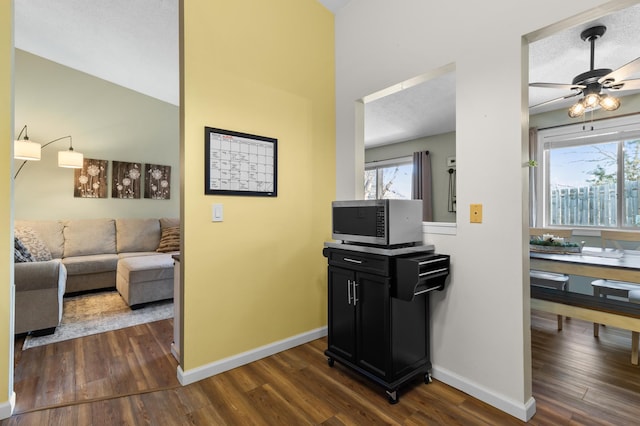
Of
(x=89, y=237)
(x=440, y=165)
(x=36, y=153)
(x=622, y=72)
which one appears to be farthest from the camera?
(x=440, y=165)

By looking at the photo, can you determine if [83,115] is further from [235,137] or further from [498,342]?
[498,342]

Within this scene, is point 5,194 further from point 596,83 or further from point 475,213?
point 596,83

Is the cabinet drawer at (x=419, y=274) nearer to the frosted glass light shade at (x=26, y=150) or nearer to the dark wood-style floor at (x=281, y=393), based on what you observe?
the dark wood-style floor at (x=281, y=393)

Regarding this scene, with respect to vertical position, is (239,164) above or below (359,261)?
above

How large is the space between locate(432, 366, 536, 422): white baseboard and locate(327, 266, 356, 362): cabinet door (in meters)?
0.60

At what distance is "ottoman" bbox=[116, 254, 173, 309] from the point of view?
133 inches

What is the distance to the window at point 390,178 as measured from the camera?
21.0 ft

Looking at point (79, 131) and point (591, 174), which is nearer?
point (591, 174)

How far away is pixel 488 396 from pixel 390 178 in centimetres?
532

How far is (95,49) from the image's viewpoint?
386 cm

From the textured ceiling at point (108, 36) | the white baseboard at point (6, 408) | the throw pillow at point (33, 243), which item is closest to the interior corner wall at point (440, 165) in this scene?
the textured ceiling at point (108, 36)

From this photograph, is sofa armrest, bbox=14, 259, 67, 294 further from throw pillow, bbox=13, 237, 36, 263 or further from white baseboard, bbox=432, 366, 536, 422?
white baseboard, bbox=432, 366, 536, 422

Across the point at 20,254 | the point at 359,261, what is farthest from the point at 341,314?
the point at 20,254

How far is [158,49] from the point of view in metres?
3.60
